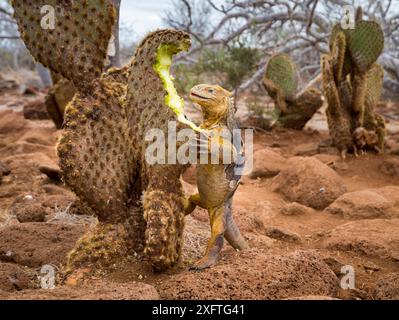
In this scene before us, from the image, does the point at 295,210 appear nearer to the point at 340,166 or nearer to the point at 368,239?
the point at 368,239

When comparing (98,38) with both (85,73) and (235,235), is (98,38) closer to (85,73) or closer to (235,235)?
(85,73)

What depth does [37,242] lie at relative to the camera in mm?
3732

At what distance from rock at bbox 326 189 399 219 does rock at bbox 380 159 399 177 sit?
145 cm

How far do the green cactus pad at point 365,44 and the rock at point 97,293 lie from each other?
540cm

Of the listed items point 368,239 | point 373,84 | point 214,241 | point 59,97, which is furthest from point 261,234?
point 59,97

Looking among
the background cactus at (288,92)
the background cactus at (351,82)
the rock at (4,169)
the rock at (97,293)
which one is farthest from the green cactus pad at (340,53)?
the rock at (97,293)

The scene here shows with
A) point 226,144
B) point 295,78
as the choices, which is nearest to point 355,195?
point 226,144

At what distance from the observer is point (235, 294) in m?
2.68

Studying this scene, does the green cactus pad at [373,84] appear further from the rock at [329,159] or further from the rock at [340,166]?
the rock at [340,166]

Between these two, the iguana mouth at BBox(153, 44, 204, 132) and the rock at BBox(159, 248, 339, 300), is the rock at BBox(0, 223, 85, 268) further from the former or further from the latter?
the iguana mouth at BBox(153, 44, 204, 132)

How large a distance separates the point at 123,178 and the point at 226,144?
0.71 m

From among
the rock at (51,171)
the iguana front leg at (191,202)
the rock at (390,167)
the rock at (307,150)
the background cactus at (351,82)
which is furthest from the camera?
the rock at (307,150)

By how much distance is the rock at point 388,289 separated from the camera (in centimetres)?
287

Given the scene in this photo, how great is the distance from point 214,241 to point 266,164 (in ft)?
12.9
